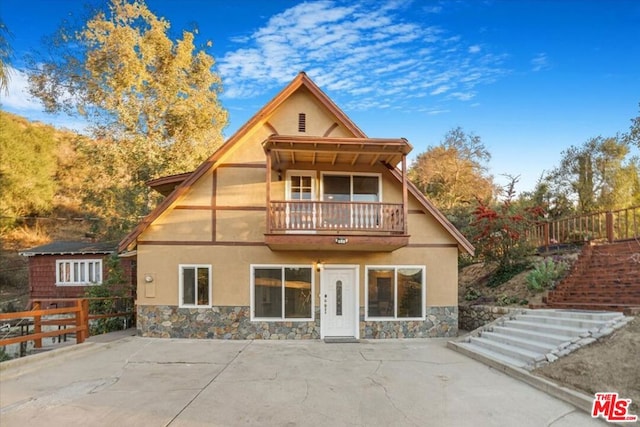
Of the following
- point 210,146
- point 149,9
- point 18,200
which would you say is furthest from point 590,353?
point 18,200

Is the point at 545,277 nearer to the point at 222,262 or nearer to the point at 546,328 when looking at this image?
the point at 546,328

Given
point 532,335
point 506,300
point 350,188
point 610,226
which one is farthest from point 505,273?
point 350,188

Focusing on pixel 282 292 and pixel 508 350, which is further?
pixel 282 292

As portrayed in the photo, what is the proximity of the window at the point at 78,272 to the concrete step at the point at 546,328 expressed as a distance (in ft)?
56.7

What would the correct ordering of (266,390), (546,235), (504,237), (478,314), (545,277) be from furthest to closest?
(546,235) < (504,237) < (478,314) < (545,277) < (266,390)

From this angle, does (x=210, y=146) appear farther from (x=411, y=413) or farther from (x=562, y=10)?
(x=411, y=413)

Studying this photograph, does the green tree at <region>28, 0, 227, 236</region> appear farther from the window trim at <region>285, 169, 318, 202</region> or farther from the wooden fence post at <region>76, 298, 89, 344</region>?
the wooden fence post at <region>76, 298, 89, 344</region>

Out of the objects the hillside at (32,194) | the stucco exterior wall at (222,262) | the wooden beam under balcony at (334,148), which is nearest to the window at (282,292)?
the stucco exterior wall at (222,262)

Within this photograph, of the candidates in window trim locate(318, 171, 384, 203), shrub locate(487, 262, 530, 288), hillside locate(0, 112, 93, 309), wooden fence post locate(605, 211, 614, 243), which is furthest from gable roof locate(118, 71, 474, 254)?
hillside locate(0, 112, 93, 309)

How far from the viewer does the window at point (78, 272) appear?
18.5 meters

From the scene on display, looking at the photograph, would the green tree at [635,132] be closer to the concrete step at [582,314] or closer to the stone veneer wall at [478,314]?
the concrete step at [582,314]

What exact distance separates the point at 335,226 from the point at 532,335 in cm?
540

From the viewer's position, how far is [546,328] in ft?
28.7

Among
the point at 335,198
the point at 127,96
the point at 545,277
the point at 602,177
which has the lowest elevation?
the point at 545,277
